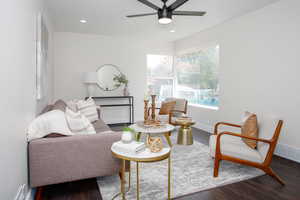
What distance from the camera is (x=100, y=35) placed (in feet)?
17.6

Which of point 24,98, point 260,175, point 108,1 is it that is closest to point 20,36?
point 24,98

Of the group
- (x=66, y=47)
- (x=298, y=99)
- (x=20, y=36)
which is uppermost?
(x=66, y=47)

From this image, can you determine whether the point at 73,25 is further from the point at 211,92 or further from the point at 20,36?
the point at 211,92

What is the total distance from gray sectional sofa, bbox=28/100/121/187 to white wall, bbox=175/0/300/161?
2.09 m

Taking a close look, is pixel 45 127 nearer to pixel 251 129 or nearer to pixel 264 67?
pixel 251 129

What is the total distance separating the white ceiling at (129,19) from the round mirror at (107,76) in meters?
0.96

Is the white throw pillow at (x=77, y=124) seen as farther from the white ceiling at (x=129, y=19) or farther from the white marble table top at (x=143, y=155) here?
the white ceiling at (x=129, y=19)

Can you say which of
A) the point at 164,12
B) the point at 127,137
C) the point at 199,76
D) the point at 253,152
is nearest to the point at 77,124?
the point at 127,137

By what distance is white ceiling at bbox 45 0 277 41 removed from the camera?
3277 millimetres

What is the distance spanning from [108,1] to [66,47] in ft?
8.09

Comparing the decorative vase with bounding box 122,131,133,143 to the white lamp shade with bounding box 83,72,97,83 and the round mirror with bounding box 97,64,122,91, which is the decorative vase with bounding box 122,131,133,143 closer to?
the white lamp shade with bounding box 83,72,97,83

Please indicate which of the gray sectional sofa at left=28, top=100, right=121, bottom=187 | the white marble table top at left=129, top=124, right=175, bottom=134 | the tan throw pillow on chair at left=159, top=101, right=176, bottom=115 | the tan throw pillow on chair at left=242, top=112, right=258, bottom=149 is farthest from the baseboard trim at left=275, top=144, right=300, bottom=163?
the gray sectional sofa at left=28, top=100, right=121, bottom=187

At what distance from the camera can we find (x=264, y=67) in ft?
11.1

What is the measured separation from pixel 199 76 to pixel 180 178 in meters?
3.49
